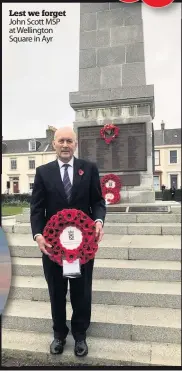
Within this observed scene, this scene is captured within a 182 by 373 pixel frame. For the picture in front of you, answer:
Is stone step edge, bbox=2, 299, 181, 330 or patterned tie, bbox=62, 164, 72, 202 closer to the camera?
patterned tie, bbox=62, 164, 72, 202

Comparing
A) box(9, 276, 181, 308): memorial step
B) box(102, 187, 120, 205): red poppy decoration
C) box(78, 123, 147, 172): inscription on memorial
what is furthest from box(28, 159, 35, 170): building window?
box(9, 276, 181, 308): memorial step

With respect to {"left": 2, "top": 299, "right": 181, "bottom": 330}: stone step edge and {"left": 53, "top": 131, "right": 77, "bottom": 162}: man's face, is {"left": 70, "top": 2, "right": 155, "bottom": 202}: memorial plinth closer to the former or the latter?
{"left": 2, "top": 299, "right": 181, "bottom": 330}: stone step edge

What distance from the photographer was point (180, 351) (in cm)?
310

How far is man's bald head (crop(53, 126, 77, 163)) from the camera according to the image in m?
2.92

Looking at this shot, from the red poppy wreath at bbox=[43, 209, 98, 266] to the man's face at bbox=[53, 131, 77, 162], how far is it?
1.73 ft

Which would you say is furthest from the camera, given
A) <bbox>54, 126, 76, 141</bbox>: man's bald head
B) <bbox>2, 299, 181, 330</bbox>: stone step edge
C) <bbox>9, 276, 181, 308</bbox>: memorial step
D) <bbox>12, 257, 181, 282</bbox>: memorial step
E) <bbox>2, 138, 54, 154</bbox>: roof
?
<bbox>2, 138, 54, 154</bbox>: roof

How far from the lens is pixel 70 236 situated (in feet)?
9.32

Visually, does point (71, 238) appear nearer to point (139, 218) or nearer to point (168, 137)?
point (139, 218)

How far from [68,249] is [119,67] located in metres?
6.46

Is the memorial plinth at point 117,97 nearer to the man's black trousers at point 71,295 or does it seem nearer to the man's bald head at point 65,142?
the man's bald head at point 65,142

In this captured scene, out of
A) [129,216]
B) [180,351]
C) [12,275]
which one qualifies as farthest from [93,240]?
[129,216]

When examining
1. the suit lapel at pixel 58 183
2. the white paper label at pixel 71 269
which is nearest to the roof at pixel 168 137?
the suit lapel at pixel 58 183

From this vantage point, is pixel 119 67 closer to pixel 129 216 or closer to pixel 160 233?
pixel 129 216

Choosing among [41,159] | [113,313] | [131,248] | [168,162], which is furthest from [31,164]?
[113,313]
